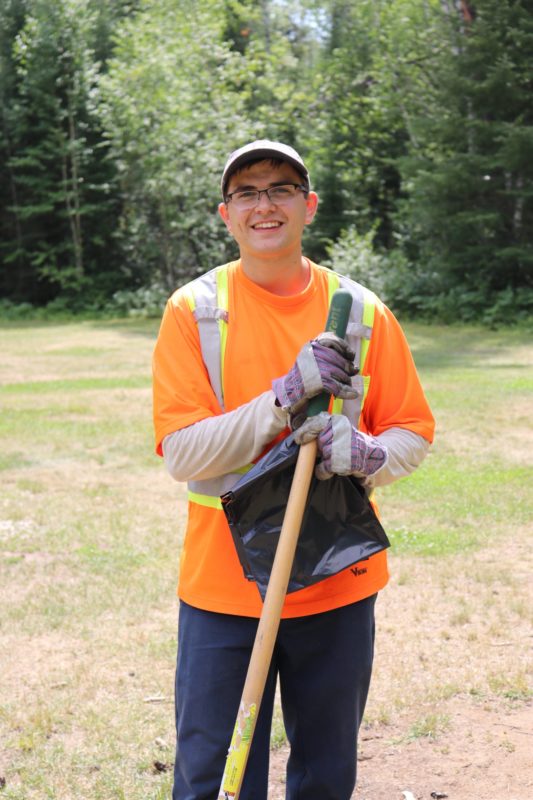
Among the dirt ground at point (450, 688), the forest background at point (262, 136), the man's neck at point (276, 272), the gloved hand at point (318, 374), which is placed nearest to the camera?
the gloved hand at point (318, 374)

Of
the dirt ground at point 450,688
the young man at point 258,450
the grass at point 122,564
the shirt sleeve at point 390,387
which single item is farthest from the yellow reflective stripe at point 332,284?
the grass at point 122,564

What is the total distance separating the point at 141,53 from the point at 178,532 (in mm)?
22426

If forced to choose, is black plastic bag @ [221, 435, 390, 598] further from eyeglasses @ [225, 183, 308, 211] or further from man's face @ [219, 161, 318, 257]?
eyeglasses @ [225, 183, 308, 211]

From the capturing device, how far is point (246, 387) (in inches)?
101

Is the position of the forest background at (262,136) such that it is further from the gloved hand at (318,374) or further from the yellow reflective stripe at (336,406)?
the gloved hand at (318,374)

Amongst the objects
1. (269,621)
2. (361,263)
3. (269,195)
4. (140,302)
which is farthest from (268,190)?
(140,302)

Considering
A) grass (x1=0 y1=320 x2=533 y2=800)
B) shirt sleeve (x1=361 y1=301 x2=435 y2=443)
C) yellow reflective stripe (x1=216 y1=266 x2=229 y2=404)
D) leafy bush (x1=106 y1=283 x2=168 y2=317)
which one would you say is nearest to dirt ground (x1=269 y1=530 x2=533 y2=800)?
grass (x1=0 y1=320 x2=533 y2=800)

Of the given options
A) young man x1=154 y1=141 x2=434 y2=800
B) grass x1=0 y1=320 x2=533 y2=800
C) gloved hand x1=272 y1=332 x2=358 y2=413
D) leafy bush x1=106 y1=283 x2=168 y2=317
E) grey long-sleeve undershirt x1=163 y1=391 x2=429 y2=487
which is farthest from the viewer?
leafy bush x1=106 y1=283 x2=168 y2=317

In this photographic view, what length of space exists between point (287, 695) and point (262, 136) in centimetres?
2483

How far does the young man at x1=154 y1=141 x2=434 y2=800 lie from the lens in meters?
2.50

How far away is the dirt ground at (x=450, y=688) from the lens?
3736mm

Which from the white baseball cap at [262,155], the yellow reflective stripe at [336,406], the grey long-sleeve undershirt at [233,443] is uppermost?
the white baseball cap at [262,155]

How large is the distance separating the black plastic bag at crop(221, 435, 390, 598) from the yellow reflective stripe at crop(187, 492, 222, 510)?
12 cm

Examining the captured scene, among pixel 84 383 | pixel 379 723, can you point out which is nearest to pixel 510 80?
pixel 84 383
